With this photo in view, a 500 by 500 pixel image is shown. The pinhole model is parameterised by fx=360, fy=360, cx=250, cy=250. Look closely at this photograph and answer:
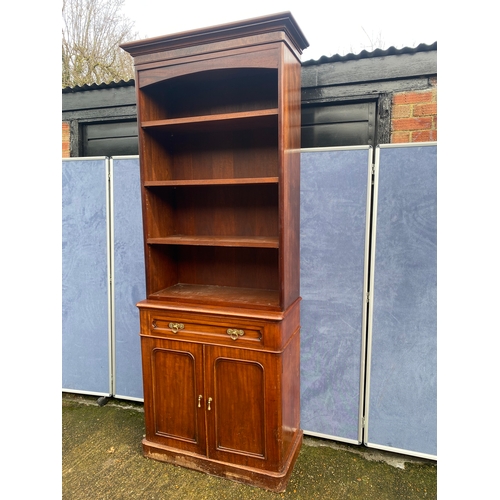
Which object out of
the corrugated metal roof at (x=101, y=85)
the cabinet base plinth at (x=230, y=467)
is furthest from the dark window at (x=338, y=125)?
the cabinet base plinth at (x=230, y=467)

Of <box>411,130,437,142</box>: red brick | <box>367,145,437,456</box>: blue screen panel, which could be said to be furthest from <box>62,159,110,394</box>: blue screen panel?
<box>411,130,437,142</box>: red brick

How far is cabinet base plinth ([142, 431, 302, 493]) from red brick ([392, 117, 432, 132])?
75.6 inches

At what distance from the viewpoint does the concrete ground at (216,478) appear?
1.85 m

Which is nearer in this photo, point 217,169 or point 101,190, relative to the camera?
point 217,169

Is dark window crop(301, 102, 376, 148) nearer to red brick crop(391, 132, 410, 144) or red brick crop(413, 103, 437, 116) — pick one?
red brick crop(391, 132, 410, 144)

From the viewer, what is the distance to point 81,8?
4.25 m

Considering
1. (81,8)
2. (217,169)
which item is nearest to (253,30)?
(217,169)

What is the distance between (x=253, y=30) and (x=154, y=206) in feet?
3.43

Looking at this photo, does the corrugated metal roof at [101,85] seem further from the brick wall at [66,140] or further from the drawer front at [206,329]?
the drawer front at [206,329]

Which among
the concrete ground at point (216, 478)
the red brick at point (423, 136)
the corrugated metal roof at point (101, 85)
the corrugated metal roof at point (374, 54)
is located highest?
the corrugated metal roof at point (101, 85)

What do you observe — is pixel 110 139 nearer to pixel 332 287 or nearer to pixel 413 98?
pixel 332 287

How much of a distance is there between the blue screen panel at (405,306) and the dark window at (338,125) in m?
0.27

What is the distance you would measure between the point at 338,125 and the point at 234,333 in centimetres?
139
